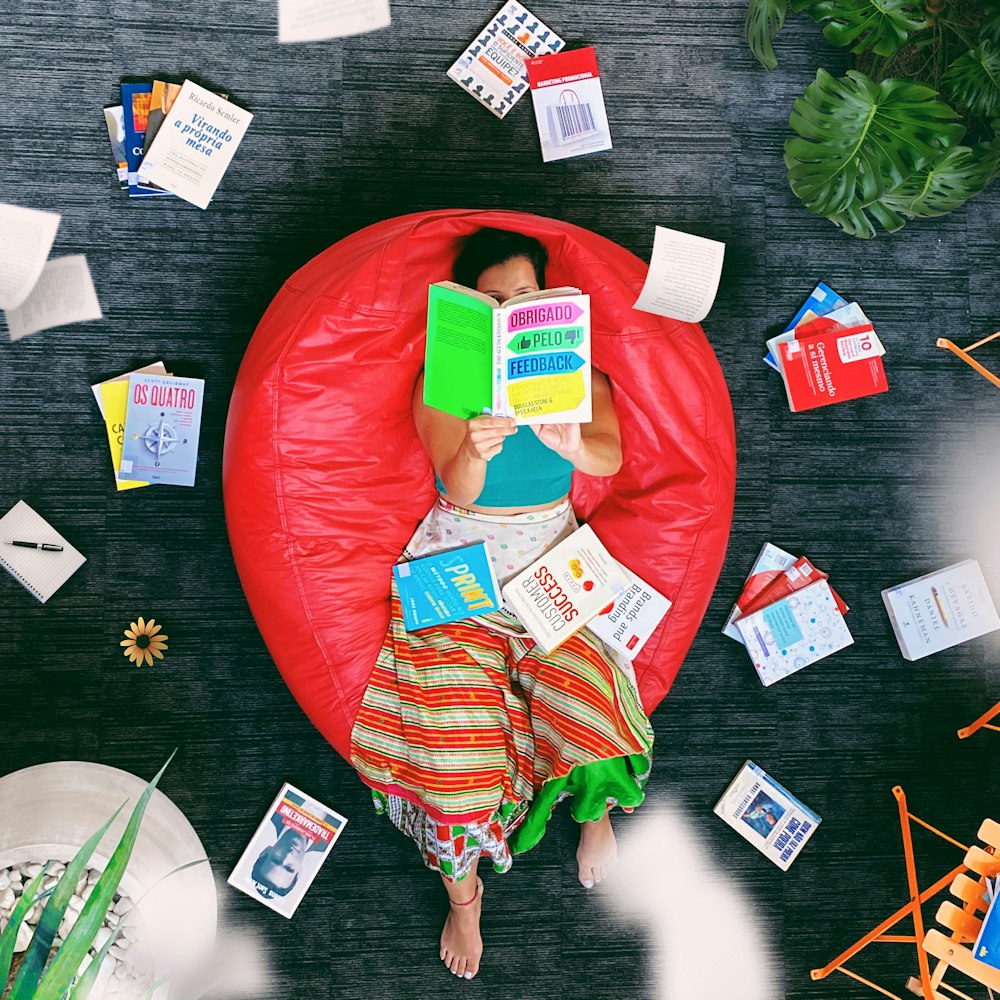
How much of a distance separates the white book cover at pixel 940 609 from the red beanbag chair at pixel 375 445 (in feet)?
1.91

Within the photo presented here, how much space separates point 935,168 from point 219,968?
7.50 ft

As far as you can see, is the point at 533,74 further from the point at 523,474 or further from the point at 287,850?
the point at 287,850

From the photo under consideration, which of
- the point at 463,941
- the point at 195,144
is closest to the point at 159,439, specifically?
the point at 195,144

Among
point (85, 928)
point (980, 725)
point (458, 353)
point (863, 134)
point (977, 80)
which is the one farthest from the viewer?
point (980, 725)

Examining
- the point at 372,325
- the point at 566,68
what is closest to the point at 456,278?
the point at 372,325

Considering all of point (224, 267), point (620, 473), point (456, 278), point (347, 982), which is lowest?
point (347, 982)

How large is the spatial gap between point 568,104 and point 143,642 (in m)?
1.61

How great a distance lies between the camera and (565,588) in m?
1.94

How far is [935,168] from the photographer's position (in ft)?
6.04

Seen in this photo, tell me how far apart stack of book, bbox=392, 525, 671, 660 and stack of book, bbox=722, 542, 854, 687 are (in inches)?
13.9

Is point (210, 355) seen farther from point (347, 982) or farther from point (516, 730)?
point (347, 982)

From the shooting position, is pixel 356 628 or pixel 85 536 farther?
pixel 85 536

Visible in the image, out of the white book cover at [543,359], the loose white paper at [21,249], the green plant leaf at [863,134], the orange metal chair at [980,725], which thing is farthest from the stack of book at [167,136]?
the orange metal chair at [980,725]

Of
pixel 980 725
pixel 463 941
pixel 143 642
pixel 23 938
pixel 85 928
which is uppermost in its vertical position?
pixel 85 928
